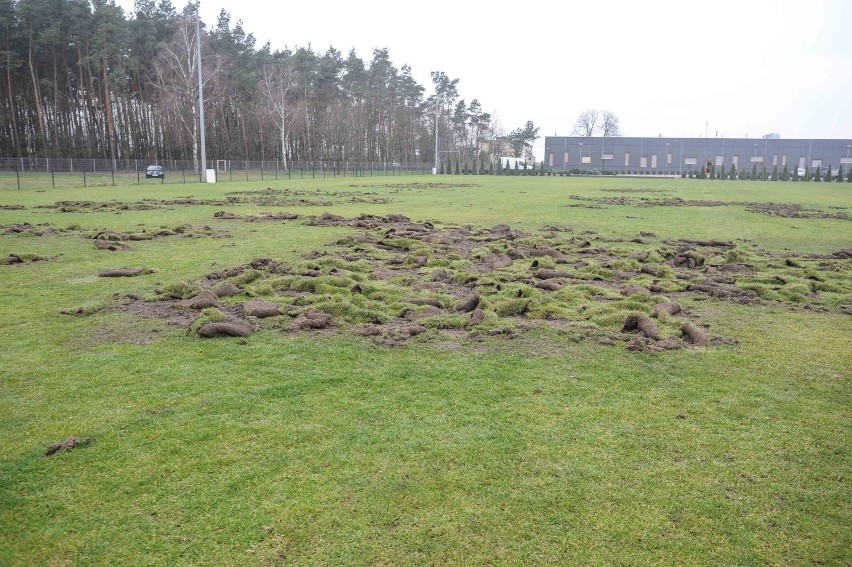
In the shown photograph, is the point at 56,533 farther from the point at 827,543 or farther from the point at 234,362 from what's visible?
the point at 827,543

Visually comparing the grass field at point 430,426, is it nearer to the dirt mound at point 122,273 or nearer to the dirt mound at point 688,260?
the dirt mound at point 122,273

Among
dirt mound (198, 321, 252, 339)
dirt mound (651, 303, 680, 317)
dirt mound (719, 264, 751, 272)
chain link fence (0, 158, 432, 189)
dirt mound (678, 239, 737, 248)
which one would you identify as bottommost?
dirt mound (678, 239, 737, 248)

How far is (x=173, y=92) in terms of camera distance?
216ft

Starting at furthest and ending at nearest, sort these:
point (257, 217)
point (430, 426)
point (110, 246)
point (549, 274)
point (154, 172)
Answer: point (154, 172) < point (257, 217) < point (110, 246) < point (549, 274) < point (430, 426)

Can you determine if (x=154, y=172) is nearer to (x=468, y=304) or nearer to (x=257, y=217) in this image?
(x=257, y=217)

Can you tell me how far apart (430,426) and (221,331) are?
129 inches

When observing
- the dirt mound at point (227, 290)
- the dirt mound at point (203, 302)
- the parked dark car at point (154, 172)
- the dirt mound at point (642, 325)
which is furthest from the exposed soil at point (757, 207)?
the parked dark car at point (154, 172)

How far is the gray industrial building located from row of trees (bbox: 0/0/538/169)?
1307 inches

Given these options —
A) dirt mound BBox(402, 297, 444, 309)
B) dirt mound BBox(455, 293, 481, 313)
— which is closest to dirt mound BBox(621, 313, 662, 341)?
dirt mound BBox(455, 293, 481, 313)

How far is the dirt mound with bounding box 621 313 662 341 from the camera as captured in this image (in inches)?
277

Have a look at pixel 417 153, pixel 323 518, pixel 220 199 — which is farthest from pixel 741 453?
pixel 417 153

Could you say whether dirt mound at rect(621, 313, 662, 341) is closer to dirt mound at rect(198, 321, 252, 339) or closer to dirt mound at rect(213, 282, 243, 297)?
dirt mound at rect(198, 321, 252, 339)

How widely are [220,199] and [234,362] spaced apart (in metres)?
24.4

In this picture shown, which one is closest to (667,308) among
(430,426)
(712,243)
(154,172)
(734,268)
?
(734,268)
